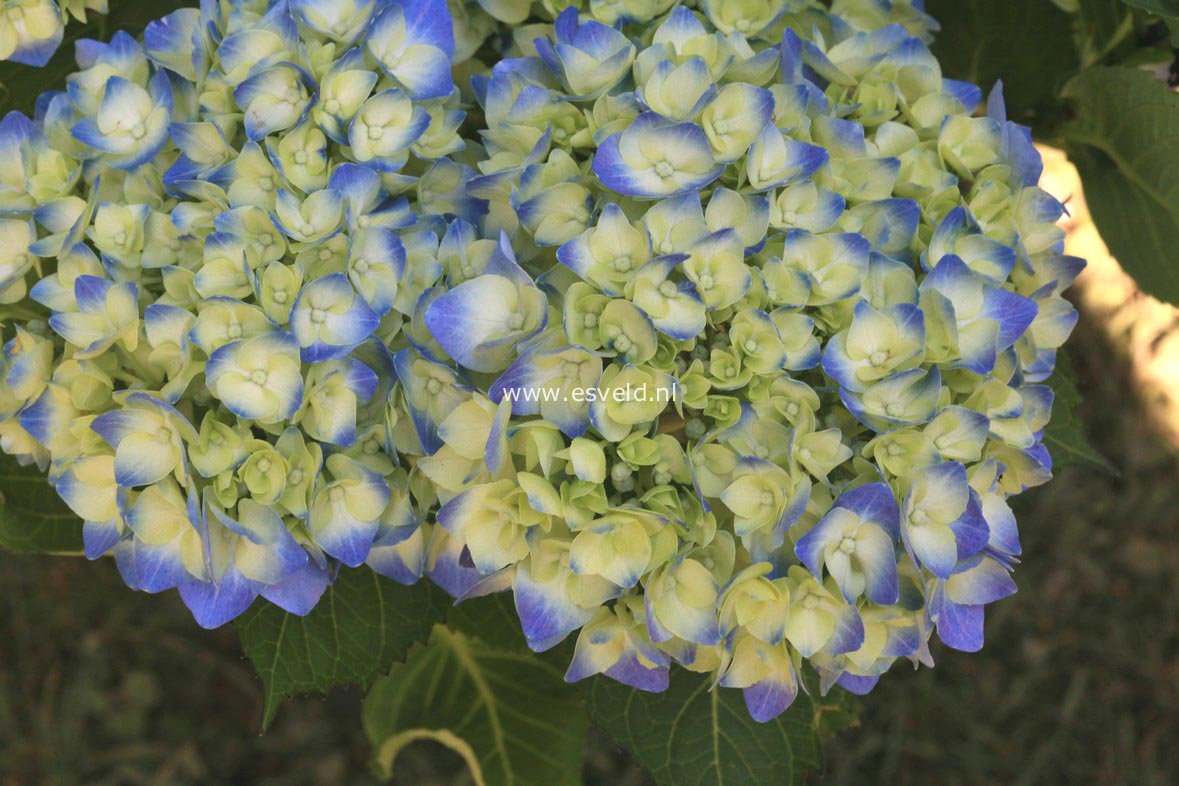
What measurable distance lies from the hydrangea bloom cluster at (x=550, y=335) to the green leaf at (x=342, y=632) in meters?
0.09

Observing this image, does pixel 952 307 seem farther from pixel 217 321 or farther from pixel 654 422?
pixel 217 321

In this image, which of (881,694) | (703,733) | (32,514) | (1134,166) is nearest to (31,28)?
(32,514)

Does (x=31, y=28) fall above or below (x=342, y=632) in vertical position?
above

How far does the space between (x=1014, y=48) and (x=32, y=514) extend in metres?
0.72

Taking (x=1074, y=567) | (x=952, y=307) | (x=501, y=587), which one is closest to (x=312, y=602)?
(x=501, y=587)

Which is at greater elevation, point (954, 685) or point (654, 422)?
point (654, 422)

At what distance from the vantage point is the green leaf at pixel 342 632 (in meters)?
0.63

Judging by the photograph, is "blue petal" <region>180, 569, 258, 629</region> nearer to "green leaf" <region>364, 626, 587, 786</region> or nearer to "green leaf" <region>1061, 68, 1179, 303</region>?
"green leaf" <region>364, 626, 587, 786</region>

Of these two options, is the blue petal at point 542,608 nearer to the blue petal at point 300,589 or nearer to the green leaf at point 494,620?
the blue petal at point 300,589

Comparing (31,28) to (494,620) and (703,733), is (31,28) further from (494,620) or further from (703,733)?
(703,733)

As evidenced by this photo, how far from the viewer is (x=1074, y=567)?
4.67 ft

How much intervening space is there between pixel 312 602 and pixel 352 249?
0.17 m

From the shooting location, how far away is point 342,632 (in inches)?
26.0

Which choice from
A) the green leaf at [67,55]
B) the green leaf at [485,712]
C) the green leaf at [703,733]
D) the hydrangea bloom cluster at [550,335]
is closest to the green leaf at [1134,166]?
the hydrangea bloom cluster at [550,335]
